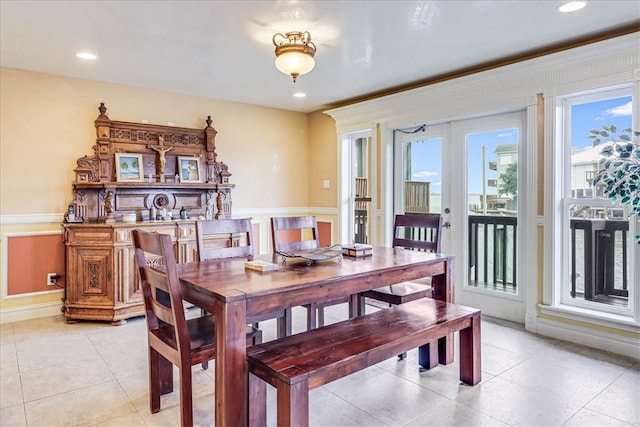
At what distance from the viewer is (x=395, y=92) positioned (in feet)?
15.0

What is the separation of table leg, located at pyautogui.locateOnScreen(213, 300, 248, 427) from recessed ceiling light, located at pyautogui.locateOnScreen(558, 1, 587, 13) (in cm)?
266

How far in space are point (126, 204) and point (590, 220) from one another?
4.38 metres

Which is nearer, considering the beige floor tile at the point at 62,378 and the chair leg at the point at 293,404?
the chair leg at the point at 293,404

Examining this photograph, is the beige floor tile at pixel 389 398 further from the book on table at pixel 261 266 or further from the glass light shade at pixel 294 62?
the glass light shade at pixel 294 62

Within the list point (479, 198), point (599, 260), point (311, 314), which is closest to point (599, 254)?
point (599, 260)

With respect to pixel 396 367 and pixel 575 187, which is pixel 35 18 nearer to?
pixel 396 367

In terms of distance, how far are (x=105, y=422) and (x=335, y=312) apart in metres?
2.29

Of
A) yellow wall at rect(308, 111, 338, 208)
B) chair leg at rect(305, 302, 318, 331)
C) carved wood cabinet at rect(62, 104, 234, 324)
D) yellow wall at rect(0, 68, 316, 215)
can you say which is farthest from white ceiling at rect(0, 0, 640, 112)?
chair leg at rect(305, 302, 318, 331)

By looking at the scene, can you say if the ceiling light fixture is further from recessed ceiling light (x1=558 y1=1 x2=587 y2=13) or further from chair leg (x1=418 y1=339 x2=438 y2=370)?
chair leg (x1=418 y1=339 x2=438 y2=370)

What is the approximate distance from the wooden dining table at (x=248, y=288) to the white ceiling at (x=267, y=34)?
1623mm

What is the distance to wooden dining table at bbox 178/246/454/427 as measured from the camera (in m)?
1.70

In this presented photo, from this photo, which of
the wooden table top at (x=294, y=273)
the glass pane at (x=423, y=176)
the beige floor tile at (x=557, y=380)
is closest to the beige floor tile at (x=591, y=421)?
the beige floor tile at (x=557, y=380)

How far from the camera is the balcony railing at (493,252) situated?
3793 mm

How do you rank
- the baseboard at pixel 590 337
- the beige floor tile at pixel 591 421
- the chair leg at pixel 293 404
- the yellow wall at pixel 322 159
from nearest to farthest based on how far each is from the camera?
the chair leg at pixel 293 404 < the beige floor tile at pixel 591 421 < the baseboard at pixel 590 337 < the yellow wall at pixel 322 159
